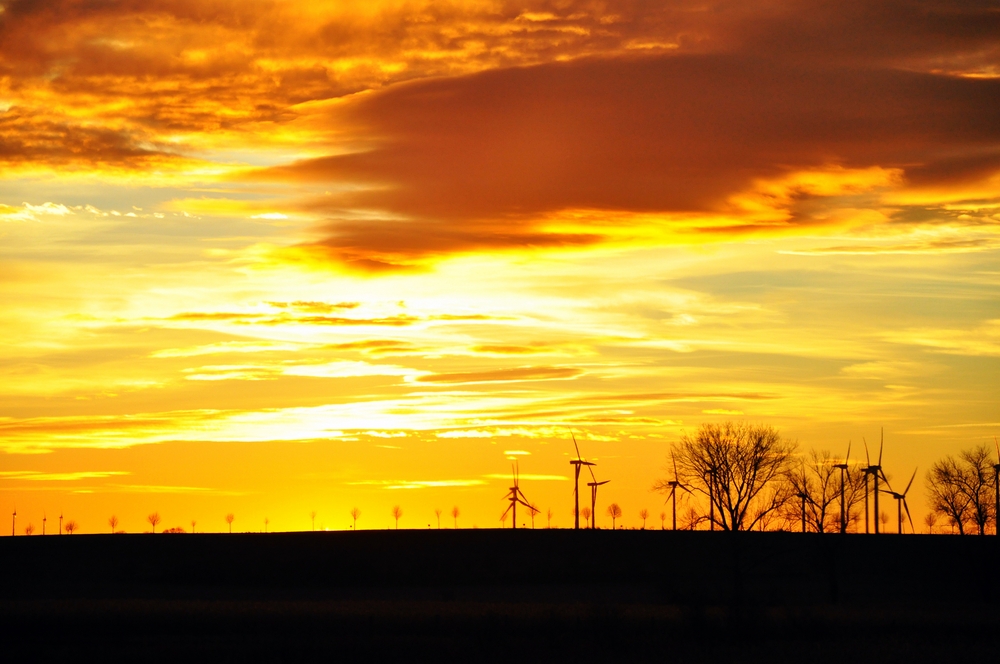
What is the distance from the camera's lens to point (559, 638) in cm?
5869

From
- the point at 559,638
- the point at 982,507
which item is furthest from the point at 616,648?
the point at 982,507

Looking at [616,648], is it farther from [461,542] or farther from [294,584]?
[461,542]

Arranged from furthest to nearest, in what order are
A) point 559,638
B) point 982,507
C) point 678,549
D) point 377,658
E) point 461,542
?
point 461,542 → point 678,549 → point 982,507 → point 559,638 → point 377,658

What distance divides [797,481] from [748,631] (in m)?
56.8

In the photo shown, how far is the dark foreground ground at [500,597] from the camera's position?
184 ft

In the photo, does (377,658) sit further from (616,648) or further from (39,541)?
(39,541)

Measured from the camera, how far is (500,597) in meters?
117

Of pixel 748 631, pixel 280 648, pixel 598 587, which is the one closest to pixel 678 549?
pixel 598 587

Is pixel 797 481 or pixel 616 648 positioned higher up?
pixel 797 481

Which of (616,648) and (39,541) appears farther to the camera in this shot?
(39,541)

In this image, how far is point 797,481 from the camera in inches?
4567

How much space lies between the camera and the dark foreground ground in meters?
56.1

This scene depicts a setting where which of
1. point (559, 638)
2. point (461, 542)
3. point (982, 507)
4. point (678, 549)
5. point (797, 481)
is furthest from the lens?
point (461, 542)

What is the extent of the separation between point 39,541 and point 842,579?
11498 centimetres
